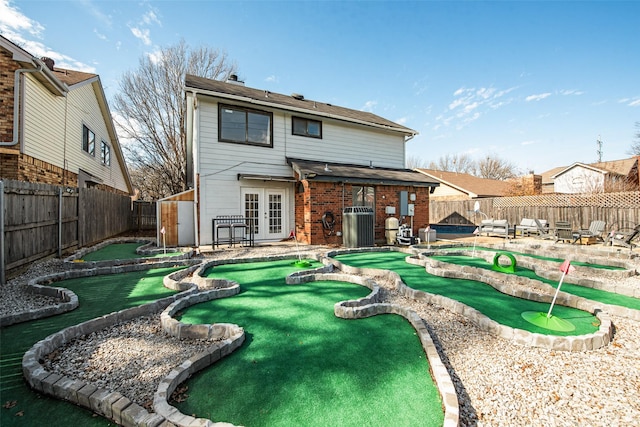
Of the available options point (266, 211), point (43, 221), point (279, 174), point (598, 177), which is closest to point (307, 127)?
point (279, 174)

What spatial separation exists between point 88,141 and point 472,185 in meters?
33.0

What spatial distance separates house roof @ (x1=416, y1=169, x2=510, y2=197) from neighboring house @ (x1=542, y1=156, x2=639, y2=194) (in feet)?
21.1

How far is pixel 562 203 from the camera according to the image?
17.5m

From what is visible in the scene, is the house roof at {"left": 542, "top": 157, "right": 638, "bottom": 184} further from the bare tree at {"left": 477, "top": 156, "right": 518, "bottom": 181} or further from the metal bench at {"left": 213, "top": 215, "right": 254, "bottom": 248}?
the metal bench at {"left": 213, "top": 215, "right": 254, "bottom": 248}

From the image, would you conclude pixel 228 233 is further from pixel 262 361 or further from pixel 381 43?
pixel 381 43

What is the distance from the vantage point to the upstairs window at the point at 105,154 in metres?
17.3

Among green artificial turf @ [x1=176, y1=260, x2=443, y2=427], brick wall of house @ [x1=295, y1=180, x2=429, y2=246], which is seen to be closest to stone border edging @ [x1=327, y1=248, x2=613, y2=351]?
green artificial turf @ [x1=176, y1=260, x2=443, y2=427]

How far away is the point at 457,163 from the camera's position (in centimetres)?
5388

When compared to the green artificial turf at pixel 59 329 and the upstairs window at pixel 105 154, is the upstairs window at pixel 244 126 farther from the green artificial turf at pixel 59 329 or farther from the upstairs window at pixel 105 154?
the upstairs window at pixel 105 154

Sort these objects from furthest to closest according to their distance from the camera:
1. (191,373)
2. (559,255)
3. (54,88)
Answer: (54,88), (559,255), (191,373)

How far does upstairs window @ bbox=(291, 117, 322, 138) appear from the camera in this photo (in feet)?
42.4

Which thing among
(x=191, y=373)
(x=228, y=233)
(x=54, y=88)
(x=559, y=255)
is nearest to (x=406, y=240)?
(x=559, y=255)

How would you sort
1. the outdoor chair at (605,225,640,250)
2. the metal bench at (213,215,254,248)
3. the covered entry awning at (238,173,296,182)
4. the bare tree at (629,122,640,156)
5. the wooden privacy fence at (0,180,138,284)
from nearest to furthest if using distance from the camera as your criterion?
the wooden privacy fence at (0,180,138,284) < the outdoor chair at (605,225,640,250) < the metal bench at (213,215,254,248) < the covered entry awning at (238,173,296,182) < the bare tree at (629,122,640,156)

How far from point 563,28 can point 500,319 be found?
12.5m
